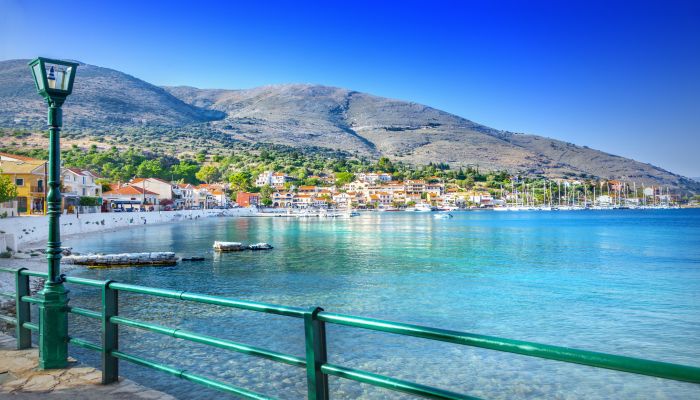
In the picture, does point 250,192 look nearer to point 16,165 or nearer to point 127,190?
point 127,190

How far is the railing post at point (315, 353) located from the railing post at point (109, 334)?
2.26 m

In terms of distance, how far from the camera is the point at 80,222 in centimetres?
5162

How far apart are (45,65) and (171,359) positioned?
271 inches

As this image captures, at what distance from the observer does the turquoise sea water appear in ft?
31.9

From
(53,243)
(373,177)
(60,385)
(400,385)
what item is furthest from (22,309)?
(373,177)

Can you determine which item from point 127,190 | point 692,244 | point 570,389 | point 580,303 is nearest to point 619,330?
point 580,303

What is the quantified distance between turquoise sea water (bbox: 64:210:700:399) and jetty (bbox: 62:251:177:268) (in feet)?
3.29

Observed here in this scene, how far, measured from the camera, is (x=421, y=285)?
2252cm

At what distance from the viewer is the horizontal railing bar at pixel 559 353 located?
2.06 meters

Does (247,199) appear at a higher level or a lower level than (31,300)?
higher

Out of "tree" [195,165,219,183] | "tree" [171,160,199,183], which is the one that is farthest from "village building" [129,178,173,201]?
"tree" [195,165,219,183]

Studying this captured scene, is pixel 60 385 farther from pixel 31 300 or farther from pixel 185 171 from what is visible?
pixel 185 171

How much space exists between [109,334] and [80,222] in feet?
175

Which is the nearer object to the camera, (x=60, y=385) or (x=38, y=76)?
(x=60, y=385)
